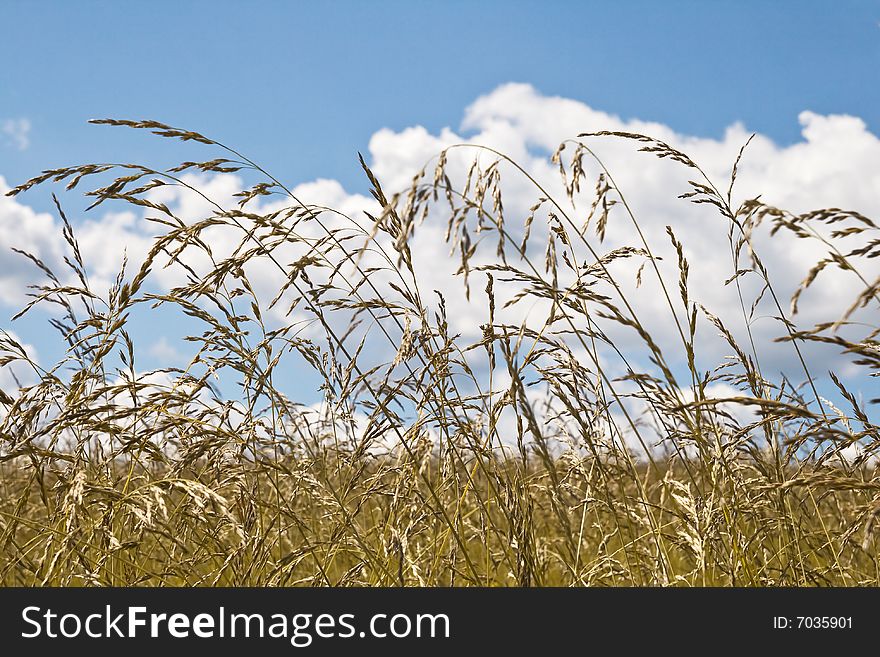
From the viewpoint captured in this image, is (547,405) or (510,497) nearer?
(510,497)

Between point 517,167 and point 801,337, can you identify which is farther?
point 517,167

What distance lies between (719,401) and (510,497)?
654 mm

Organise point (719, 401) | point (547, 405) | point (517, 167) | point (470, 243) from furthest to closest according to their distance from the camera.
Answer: point (547, 405), point (517, 167), point (470, 243), point (719, 401)

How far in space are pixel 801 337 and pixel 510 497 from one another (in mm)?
806

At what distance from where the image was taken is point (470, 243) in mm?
2197

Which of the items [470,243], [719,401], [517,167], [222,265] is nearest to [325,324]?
[222,265]
